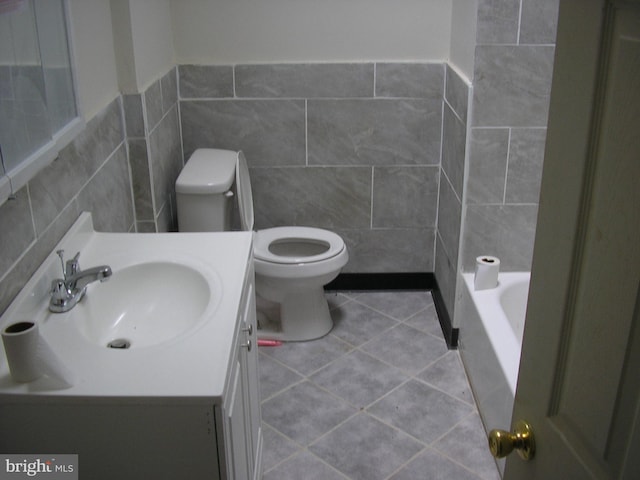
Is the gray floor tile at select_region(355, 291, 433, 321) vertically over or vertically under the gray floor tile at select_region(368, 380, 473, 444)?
over

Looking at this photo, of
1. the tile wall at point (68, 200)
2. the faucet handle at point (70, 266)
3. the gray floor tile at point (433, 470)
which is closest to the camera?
the tile wall at point (68, 200)

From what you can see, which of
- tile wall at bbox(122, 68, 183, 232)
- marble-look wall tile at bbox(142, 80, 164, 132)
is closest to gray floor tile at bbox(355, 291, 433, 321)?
tile wall at bbox(122, 68, 183, 232)

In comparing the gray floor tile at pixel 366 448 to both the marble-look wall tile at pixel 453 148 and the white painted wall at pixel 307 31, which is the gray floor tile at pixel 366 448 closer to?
the marble-look wall tile at pixel 453 148

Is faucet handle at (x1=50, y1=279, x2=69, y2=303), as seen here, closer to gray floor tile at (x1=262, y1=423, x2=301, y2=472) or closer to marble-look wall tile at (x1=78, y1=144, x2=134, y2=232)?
marble-look wall tile at (x1=78, y1=144, x2=134, y2=232)

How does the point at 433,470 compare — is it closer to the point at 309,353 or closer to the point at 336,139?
the point at 309,353

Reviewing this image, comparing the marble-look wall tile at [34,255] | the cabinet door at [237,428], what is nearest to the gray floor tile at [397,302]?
the cabinet door at [237,428]

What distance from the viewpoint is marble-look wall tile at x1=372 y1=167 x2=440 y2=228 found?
339 cm

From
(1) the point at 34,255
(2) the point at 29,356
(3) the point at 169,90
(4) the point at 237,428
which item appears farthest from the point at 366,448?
(3) the point at 169,90

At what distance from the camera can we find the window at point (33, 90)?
156cm

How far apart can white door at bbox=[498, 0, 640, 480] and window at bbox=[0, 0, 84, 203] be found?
114 centimetres

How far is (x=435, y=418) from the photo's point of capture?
8.66 feet

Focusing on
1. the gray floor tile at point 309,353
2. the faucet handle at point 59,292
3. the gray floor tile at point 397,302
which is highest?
the faucet handle at point 59,292

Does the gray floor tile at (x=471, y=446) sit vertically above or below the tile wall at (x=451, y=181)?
below

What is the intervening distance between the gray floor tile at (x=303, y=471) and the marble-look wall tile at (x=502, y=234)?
108cm
